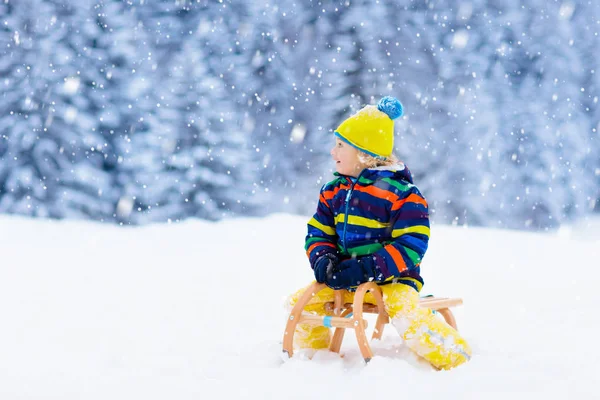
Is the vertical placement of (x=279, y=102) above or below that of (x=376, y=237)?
above

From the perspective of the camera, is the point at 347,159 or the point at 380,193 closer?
the point at 380,193

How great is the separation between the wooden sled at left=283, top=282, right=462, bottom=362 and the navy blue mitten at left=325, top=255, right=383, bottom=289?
2.0 inches

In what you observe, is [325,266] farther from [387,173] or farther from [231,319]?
[231,319]

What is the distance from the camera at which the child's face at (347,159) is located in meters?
3.98

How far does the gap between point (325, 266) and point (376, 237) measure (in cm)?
34

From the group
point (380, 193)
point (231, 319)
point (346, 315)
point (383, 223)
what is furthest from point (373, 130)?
point (231, 319)

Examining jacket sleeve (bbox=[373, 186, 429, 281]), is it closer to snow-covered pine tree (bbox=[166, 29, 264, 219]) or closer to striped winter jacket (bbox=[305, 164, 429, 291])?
striped winter jacket (bbox=[305, 164, 429, 291])

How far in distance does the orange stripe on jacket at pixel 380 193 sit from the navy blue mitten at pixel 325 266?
1.40 ft

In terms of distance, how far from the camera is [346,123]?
4004 millimetres

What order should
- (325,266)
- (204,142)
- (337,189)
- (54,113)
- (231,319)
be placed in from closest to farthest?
(325,266)
(337,189)
(231,319)
(54,113)
(204,142)

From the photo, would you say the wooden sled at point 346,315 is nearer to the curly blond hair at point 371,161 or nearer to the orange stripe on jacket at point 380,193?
the orange stripe on jacket at point 380,193

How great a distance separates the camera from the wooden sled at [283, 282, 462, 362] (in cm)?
361

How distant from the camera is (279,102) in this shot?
12977 mm

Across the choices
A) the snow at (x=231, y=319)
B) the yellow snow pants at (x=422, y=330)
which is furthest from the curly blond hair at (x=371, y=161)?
the snow at (x=231, y=319)
